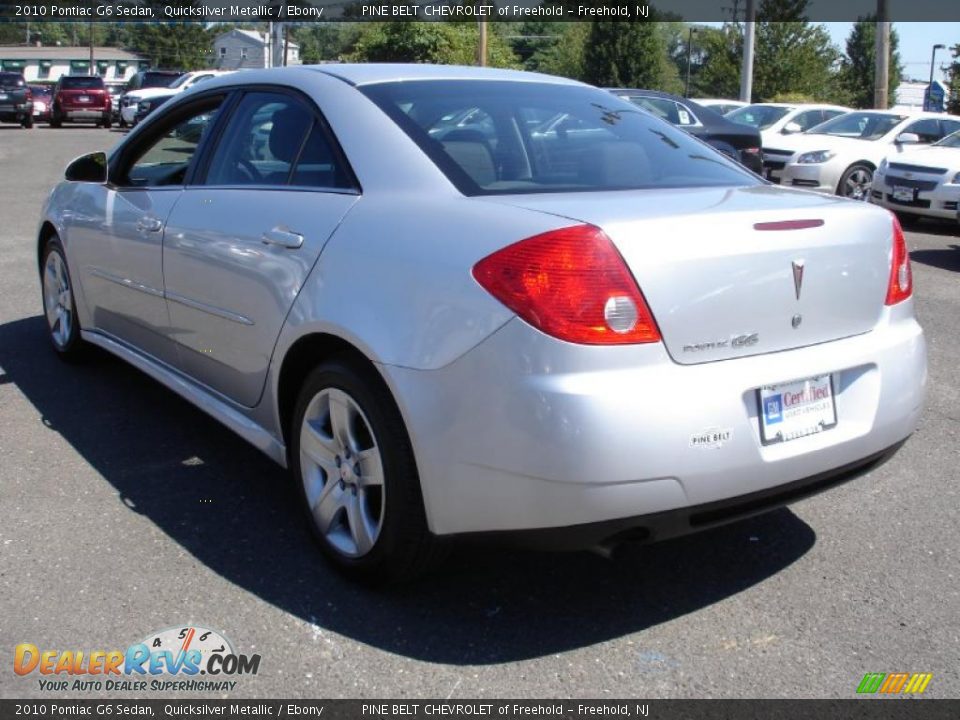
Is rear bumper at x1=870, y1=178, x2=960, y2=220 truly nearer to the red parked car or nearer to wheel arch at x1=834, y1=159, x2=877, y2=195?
wheel arch at x1=834, y1=159, x2=877, y2=195

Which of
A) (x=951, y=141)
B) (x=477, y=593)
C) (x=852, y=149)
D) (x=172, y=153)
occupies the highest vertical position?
(x=951, y=141)

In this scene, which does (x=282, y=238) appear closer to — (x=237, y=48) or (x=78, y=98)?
(x=78, y=98)

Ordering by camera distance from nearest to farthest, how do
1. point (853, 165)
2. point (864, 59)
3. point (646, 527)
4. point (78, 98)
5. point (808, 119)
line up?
point (646, 527)
point (853, 165)
point (808, 119)
point (78, 98)
point (864, 59)

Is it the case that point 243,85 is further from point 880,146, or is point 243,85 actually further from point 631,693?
point 880,146

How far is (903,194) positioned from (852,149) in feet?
6.10

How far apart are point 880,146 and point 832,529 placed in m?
11.6

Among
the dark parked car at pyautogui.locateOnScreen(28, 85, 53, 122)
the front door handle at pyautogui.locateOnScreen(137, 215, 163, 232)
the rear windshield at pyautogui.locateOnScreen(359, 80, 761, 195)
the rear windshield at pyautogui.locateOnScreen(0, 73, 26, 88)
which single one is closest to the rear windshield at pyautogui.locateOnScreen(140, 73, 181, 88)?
the rear windshield at pyautogui.locateOnScreen(0, 73, 26, 88)

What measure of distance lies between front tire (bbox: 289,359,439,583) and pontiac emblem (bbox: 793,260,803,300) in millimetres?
1192

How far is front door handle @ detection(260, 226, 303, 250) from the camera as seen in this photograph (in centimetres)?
339

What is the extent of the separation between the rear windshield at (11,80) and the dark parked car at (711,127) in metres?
26.7

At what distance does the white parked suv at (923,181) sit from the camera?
38.6 ft

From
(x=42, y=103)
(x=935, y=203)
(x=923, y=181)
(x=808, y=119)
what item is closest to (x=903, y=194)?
(x=923, y=181)

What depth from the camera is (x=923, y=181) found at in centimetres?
1196
